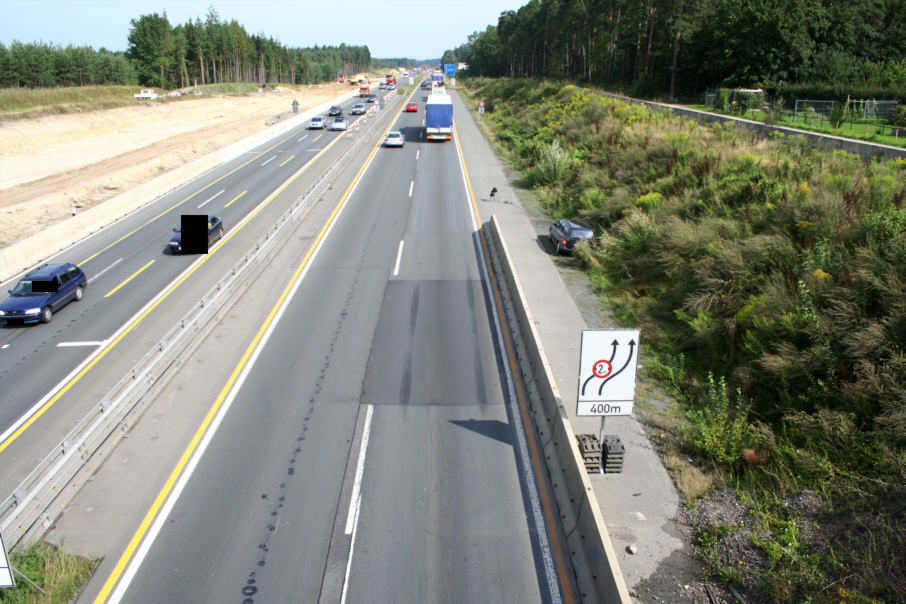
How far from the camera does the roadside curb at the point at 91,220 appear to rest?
2462 centimetres

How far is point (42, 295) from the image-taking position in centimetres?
1914

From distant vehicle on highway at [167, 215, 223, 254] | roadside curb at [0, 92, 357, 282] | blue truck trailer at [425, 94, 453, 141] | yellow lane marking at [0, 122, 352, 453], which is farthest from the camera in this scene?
blue truck trailer at [425, 94, 453, 141]

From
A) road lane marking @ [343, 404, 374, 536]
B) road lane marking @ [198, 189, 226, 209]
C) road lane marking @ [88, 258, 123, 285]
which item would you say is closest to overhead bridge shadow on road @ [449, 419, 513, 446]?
road lane marking @ [343, 404, 374, 536]

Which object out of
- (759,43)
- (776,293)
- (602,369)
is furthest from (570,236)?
(759,43)

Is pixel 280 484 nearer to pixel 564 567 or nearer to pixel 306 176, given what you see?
pixel 564 567

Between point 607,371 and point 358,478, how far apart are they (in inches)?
192

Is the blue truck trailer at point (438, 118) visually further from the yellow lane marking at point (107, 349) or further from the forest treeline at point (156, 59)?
the forest treeline at point (156, 59)

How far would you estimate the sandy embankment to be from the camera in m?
36.7

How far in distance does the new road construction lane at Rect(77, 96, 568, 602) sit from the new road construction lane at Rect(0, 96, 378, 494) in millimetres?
3178

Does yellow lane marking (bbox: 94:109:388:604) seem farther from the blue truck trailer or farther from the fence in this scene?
the blue truck trailer

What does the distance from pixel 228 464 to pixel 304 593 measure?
3697 mm

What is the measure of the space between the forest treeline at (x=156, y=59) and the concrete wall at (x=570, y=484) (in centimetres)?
13492

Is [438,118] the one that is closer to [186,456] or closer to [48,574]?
[186,456]

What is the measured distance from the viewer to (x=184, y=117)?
94.2 meters
